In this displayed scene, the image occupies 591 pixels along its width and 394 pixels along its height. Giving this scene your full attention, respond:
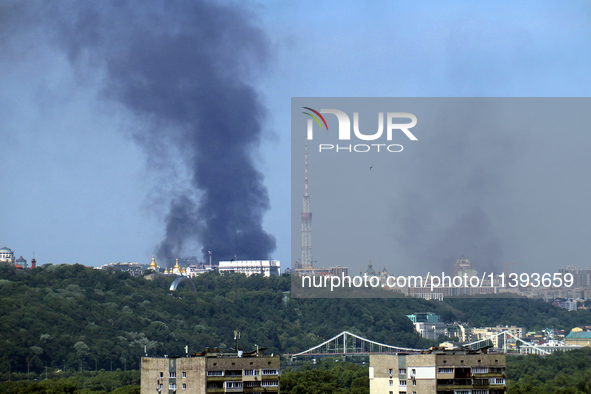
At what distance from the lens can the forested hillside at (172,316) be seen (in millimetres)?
84062

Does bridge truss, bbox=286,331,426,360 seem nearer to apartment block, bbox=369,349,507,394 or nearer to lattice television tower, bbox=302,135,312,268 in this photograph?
lattice television tower, bbox=302,135,312,268

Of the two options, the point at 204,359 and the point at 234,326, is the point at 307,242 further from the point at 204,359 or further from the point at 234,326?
the point at 204,359

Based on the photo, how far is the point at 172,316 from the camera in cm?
10619

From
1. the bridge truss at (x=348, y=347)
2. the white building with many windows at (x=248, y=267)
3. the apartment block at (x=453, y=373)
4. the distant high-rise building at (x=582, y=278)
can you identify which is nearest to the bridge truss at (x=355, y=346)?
the bridge truss at (x=348, y=347)

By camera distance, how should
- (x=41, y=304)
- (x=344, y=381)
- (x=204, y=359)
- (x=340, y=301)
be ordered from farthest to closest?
(x=340, y=301)
(x=41, y=304)
(x=344, y=381)
(x=204, y=359)

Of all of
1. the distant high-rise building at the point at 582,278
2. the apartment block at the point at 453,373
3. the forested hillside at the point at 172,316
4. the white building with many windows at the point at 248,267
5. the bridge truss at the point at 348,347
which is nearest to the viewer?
the apartment block at the point at 453,373

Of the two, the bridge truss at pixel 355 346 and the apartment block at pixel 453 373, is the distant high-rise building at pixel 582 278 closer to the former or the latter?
the bridge truss at pixel 355 346

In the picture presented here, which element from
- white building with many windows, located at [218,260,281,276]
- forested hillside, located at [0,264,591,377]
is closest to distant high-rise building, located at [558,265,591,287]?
forested hillside, located at [0,264,591,377]

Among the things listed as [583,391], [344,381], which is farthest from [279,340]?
[583,391]

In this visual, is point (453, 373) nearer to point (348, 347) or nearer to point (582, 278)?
point (348, 347)

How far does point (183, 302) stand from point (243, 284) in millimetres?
18714

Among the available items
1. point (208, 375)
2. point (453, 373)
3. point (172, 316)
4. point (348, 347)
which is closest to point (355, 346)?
point (348, 347)

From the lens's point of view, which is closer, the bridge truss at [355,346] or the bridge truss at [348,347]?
the bridge truss at [355,346]

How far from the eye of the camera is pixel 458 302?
136 meters
